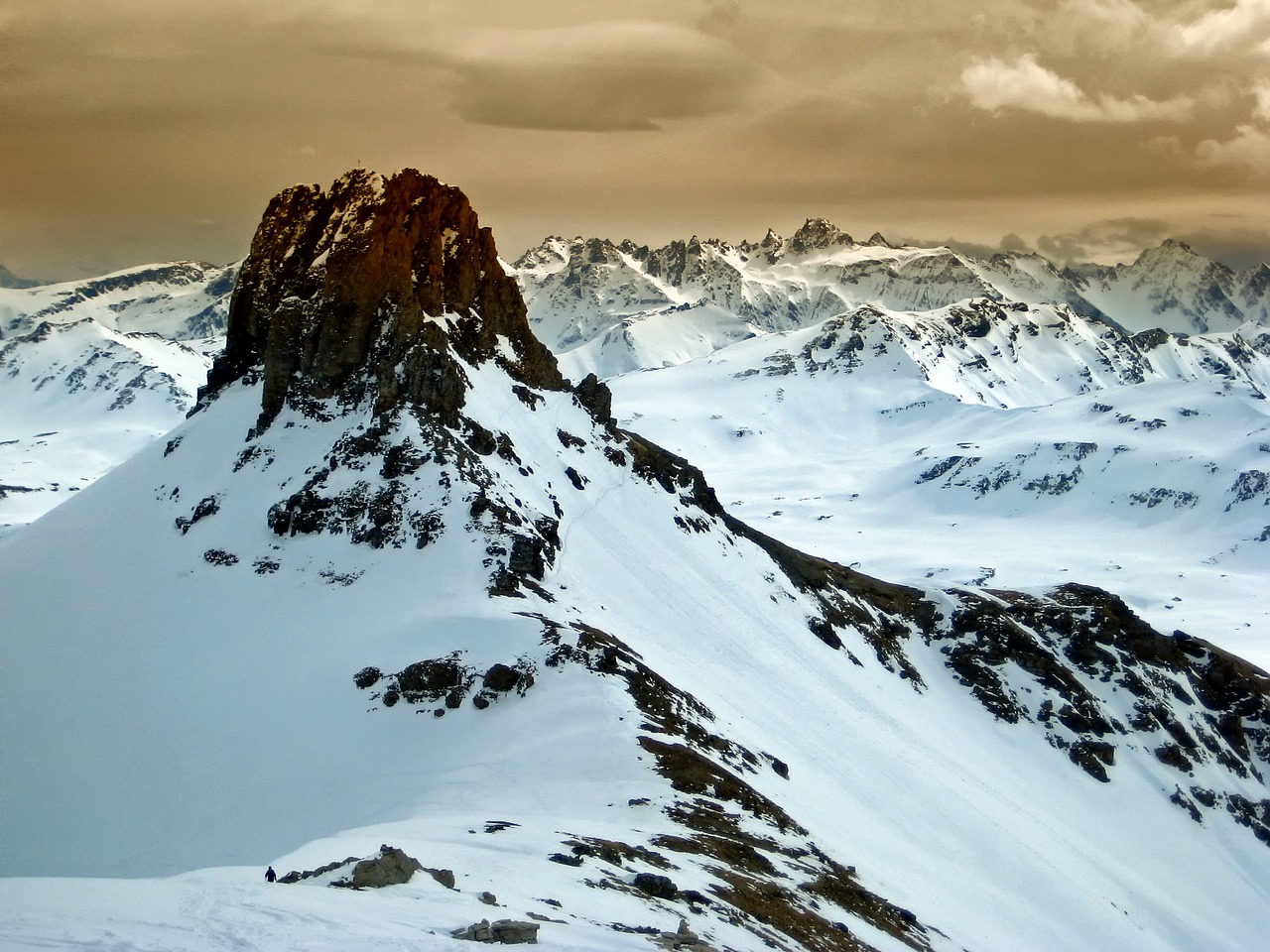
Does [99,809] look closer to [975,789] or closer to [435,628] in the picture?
[435,628]

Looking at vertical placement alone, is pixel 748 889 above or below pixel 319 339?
below

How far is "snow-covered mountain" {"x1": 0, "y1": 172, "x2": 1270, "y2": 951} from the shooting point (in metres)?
51.1

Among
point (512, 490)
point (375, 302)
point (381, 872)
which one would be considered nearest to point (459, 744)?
point (381, 872)

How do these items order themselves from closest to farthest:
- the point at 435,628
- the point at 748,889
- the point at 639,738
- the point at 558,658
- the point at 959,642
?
the point at 748,889 < the point at 639,738 < the point at 558,658 < the point at 435,628 < the point at 959,642

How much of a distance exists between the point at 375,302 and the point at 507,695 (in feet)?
190

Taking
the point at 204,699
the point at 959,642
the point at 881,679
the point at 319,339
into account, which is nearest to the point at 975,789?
the point at 881,679

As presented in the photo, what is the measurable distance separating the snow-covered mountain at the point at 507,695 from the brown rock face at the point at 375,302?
0.43 metres

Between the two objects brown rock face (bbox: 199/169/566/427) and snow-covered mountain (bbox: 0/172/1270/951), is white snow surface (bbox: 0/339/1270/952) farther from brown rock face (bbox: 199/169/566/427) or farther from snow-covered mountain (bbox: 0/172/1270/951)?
brown rock face (bbox: 199/169/566/427)

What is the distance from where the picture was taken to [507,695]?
3039 inches

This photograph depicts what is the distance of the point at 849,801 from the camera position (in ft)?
285

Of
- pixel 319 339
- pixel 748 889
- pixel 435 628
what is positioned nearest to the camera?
pixel 748 889

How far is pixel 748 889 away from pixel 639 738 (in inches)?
798

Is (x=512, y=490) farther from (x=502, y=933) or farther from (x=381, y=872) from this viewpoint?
(x=502, y=933)

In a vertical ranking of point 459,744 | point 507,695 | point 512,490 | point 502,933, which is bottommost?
point 459,744
